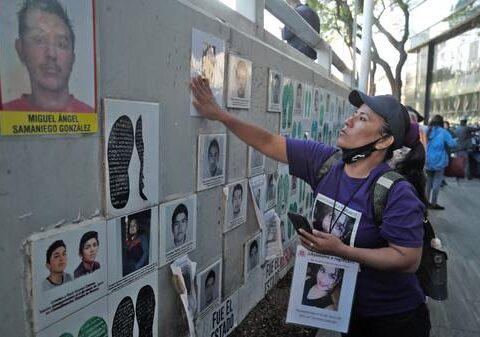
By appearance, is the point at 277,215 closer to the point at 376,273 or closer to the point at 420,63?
the point at 376,273

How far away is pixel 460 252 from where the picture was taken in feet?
19.6

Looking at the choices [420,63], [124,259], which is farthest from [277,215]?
[420,63]

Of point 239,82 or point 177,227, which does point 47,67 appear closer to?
point 177,227

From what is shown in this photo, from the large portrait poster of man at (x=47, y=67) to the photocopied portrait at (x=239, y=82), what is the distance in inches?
50.9

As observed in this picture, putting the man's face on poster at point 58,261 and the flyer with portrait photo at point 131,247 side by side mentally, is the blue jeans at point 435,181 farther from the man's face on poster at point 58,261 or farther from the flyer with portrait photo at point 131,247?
the man's face on poster at point 58,261

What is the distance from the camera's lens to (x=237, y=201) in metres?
3.13

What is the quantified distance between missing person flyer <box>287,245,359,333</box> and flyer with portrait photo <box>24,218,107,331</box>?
937mm

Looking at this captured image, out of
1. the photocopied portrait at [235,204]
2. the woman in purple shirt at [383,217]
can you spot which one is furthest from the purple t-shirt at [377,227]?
the photocopied portrait at [235,204]

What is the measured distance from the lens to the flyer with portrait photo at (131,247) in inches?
71.5

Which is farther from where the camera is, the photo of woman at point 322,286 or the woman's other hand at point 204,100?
the woman's other hand at point 204,100

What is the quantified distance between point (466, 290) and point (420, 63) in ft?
85.4

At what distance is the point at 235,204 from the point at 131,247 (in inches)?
48.7

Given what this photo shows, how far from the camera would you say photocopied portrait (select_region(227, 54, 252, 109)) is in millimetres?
2836

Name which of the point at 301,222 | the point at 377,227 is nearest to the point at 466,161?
the point at 377,227
